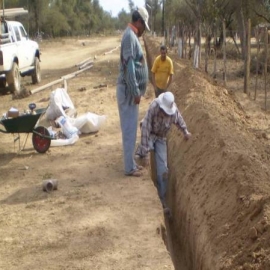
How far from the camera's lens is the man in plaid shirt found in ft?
22.4

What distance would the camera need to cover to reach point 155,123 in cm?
711

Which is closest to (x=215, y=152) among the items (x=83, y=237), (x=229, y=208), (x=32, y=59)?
(x=229, y=208)

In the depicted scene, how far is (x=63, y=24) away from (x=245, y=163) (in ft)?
232

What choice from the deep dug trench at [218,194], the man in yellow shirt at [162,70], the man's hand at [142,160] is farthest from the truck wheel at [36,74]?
the man's hand at [142,160]

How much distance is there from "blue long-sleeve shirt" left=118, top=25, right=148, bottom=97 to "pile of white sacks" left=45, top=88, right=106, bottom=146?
8.77 ft

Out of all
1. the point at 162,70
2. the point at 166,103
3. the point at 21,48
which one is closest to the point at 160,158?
the point at 166,103

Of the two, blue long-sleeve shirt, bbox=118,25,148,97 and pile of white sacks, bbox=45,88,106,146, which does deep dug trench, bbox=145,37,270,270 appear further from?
pile of white sacks, bbox=45,88,106,146

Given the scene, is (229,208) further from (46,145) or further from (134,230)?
(46,145)

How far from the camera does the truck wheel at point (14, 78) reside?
52.3ft

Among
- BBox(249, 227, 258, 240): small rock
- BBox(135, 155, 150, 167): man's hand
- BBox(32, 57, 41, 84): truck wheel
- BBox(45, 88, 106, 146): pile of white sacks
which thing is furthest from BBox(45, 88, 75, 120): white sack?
BBox(32, 57, 41, 84): truck wheel

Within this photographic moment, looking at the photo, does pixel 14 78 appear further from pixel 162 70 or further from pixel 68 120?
pixel 68 120

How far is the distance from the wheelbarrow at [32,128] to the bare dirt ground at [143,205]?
0.64 ft

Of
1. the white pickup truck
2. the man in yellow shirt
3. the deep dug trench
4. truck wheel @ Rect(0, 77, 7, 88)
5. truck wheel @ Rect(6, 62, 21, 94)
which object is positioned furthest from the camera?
truck wheel @ Rect(0, 77, 7, 88)

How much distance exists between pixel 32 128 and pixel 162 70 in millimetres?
4087
